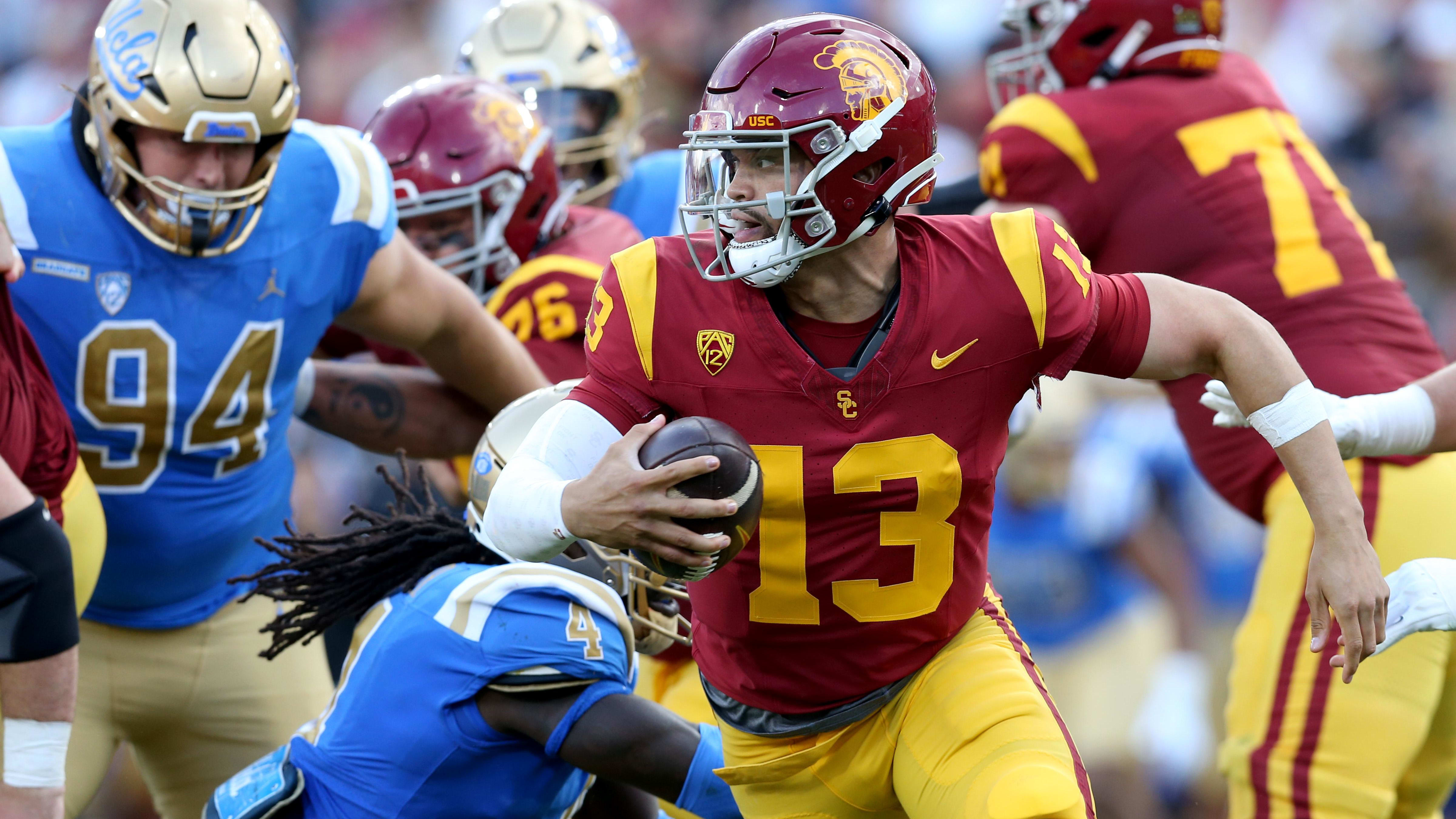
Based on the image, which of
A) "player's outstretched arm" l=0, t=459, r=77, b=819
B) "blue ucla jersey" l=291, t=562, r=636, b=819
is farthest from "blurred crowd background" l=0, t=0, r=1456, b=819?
"player's outstretched arm" l=0, t=459, r=77, b=819

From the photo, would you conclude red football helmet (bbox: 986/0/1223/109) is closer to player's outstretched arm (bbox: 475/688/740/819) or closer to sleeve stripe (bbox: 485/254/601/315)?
sleeve stripe (bbox: 485/254/601/315)

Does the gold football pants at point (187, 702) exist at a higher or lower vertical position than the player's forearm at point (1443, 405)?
lower

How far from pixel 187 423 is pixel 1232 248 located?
7.86 ft

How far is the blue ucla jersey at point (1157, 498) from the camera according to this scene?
5.67 metres

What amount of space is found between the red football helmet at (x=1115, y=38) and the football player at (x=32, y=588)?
2558mm

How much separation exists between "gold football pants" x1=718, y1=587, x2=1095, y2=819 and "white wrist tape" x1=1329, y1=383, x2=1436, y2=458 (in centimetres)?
73

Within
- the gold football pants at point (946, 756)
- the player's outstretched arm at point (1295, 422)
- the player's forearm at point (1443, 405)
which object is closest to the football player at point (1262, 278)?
the player's forearm at point (1443, 405)

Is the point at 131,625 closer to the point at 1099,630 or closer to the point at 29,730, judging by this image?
the point at 29,730

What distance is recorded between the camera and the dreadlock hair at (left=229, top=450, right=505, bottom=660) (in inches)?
126

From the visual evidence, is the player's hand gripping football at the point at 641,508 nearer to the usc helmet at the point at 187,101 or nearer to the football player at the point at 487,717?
the football player at the point at 487,717

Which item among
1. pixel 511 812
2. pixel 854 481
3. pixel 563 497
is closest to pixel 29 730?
pixel 511 812

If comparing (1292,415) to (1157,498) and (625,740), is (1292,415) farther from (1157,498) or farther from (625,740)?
(1157,498)

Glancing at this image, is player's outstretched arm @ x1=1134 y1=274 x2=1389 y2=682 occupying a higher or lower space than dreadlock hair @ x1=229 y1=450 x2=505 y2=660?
higher

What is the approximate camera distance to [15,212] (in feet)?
10.6
